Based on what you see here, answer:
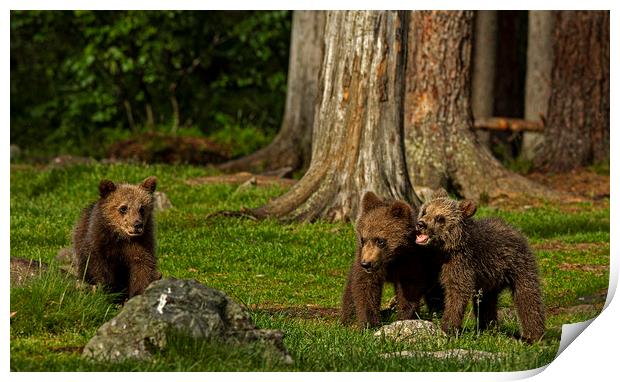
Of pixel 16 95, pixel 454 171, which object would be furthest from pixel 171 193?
pixel 16 95

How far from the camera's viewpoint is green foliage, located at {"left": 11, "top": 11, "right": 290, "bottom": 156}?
981 inches

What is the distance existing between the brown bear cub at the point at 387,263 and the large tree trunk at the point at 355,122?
498 centimetres

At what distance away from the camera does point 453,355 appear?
8.11 meters

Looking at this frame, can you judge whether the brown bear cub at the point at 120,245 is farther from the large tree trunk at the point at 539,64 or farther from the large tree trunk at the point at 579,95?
the large tree trunk at the point at 539,64

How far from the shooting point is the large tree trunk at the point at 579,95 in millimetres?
19172

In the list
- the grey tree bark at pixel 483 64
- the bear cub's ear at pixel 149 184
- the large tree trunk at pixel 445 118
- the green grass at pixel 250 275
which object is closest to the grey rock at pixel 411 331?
the green grass at pixel 250 275

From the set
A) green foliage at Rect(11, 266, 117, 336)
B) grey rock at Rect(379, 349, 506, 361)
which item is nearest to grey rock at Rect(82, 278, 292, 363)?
green foliage at Rect(11, 266, 117, 336)

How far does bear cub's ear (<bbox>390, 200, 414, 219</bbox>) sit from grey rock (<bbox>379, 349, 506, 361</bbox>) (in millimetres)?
1142

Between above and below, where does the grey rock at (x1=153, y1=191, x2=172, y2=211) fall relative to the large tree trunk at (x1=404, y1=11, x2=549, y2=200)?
below

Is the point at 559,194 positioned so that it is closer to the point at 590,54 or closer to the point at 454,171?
the point at 454,171

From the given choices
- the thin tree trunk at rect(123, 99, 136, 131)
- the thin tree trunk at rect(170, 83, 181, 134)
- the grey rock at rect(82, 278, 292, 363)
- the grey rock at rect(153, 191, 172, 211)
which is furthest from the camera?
the thin tree trunk at rect(123, 99, 136, 131)

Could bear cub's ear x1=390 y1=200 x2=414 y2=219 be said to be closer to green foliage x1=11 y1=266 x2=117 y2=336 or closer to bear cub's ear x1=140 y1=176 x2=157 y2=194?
bear cub's ear x1=140 y1=176 x2=157 y2=194

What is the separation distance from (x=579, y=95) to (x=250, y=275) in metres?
8.95

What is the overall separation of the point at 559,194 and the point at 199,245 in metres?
6.18
